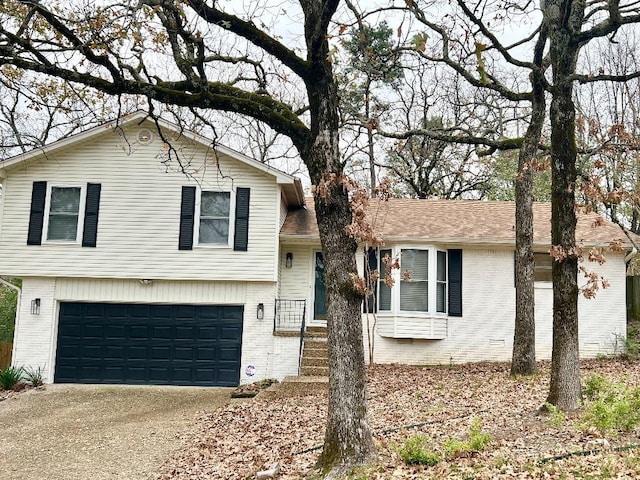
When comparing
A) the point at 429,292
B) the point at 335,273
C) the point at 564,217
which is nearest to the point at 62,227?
the point at 429,292

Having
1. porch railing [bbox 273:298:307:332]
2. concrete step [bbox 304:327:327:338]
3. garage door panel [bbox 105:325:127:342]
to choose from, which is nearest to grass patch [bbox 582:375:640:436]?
concrete step [bbox 304:327:327:338]

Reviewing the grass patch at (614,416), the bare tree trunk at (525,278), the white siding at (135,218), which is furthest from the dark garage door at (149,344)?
the grass patch at (614,416)

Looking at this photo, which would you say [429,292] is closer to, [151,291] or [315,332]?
[315,332]

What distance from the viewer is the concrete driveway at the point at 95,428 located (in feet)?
25.2

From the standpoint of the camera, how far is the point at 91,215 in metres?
13.9

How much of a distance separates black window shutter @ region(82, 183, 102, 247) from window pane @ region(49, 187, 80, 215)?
32 cm

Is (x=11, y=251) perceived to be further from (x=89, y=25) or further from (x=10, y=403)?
(x=89, y=25)

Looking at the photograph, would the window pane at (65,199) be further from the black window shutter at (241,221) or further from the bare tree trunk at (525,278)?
the bare tree trunk at (525,278)

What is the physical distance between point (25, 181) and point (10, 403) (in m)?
5.26

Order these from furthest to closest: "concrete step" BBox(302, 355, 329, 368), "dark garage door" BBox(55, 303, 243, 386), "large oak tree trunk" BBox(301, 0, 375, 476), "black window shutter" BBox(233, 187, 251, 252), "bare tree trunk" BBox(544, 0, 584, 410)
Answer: "dark garage door" BBox(55, 303, 243, 386)
"black window shutter" BBox(233, 187, 251, 252)
"concrete step" BBox(302, 355, 329, 368)
"bare tree trunk" BBox(544, 0, 584, 410)
"large oak tree trunk" BBox(301, 0, 375, 476)

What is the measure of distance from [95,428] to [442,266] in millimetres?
8947

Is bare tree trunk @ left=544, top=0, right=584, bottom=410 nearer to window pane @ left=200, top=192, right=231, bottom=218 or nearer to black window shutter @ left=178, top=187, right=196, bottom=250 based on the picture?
window pane @ left=200, top=192, right=231, bottom=218

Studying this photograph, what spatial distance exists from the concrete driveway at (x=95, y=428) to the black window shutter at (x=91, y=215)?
3.44m

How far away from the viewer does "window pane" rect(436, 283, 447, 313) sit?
14.7 m
